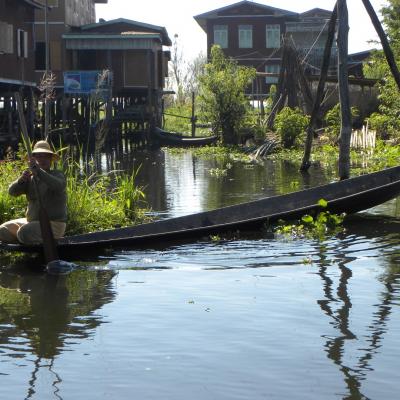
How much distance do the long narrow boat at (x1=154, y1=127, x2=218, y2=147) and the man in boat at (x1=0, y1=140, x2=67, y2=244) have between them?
26.6 m

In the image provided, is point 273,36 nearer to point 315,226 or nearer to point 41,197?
point 315,226

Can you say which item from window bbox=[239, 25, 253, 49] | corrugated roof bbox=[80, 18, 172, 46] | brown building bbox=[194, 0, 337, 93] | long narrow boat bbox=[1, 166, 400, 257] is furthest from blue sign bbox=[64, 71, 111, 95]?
window bbox=[239, 25, 253, 49]

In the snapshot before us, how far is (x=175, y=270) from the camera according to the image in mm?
10328

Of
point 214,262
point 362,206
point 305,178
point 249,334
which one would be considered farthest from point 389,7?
point 249,334

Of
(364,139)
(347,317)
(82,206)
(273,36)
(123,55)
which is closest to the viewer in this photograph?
(347,317)

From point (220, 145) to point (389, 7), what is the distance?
888cm

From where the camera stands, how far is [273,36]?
59.6 m

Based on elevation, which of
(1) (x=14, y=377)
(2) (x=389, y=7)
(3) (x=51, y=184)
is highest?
(2) (x=389, y=7)

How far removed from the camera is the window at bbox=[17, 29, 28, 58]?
2983 centimetres

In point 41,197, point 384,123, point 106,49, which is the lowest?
point 41,197

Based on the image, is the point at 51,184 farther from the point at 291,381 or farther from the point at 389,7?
the point at 389,7

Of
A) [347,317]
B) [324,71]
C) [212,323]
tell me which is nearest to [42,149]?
[212,323]

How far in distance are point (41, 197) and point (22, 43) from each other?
70.0ft

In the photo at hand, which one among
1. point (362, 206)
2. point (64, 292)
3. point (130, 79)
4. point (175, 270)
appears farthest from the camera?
point (130, 79)
